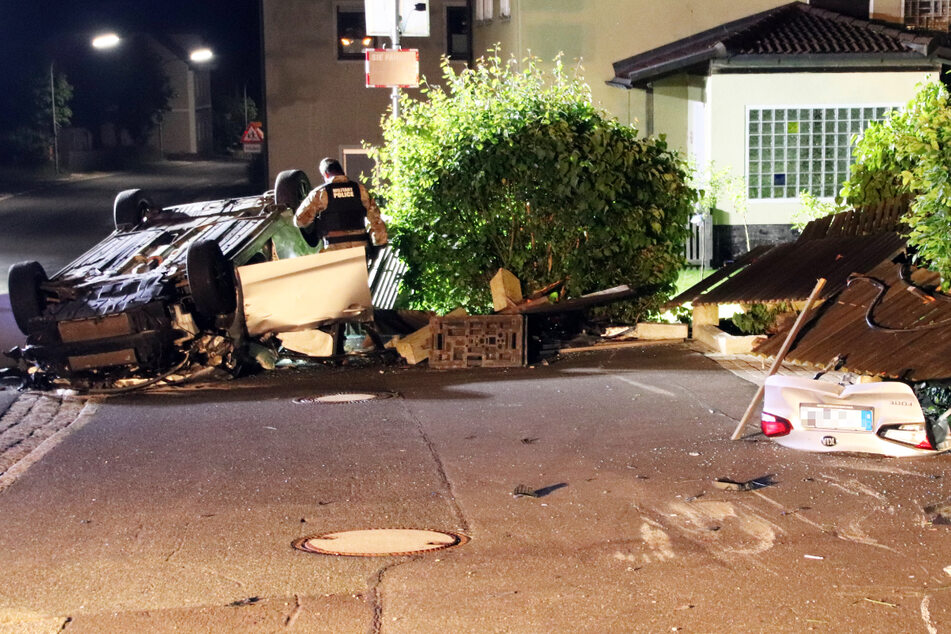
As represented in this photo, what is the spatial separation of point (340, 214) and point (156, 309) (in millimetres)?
2165

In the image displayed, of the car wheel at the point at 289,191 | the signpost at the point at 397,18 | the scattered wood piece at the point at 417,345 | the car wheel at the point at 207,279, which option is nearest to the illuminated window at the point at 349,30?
the signpost at the point at 397,18

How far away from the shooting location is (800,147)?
21641mm

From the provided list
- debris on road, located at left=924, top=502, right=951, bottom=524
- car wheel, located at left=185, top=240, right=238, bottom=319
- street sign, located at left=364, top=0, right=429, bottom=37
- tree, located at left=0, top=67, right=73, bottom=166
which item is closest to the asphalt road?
debris on road, located at left=924, top=502, right=951, bottom=524

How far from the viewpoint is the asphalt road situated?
5035mm

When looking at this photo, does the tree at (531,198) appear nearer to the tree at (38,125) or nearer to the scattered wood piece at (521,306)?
the scattered wood piece at (521,306)

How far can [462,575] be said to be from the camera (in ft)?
18.0

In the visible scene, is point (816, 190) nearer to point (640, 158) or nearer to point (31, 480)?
point (640, 158)

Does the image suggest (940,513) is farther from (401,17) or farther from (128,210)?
(401,17)

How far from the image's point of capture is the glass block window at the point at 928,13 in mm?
24266

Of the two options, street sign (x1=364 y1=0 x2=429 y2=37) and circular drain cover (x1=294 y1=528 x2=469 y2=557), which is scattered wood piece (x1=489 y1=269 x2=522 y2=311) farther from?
street sign (x1=364 y1=0 x2=429 y2=37)

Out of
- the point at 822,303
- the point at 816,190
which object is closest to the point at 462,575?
the point at 822,303

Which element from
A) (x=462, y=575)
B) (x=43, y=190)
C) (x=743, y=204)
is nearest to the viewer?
(x=462, y=575)

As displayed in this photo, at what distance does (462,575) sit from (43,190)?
130ft

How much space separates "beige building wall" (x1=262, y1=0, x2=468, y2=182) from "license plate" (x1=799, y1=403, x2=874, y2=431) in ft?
80.6
